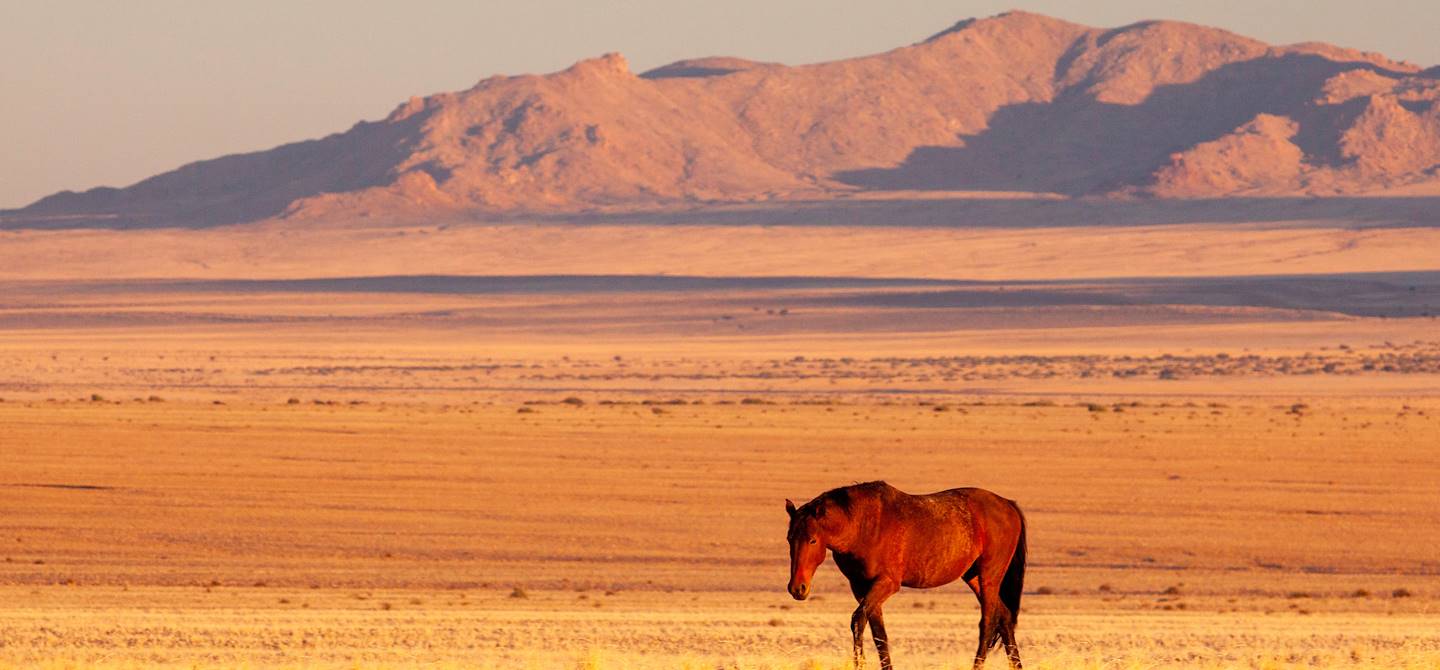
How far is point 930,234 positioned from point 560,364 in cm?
7526

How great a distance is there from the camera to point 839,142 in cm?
17638

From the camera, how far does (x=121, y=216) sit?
16412 centimetres

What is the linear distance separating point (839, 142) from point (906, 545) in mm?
168875

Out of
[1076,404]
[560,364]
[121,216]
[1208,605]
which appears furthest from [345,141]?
[1208,605]

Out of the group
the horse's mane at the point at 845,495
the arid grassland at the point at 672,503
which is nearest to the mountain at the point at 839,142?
the arid grassland at the point at 672,503

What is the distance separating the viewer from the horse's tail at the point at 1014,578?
896cm

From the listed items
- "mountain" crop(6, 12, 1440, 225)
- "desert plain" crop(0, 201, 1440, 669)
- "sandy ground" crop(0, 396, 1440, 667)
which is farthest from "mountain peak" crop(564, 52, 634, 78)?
"sandy ground" crop(0, 396, 1440, 667)

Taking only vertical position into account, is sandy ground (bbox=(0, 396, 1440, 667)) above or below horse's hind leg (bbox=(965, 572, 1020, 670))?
below

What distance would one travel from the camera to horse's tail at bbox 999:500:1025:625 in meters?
8.96

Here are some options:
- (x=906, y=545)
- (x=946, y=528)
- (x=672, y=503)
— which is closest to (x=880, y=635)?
(x=906, y=545)

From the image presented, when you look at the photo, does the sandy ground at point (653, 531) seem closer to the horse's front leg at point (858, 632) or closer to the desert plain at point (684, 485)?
the desert plain at point (684, 485)

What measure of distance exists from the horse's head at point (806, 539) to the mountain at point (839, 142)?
5524 inches

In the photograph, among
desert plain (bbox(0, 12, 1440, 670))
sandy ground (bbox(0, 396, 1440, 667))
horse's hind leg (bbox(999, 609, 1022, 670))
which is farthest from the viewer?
desert plain (bbox(0, 12, 1440, 670))

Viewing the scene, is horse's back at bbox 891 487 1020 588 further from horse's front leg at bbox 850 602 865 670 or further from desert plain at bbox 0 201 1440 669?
desert plain at bbox 0 201 1440 669
